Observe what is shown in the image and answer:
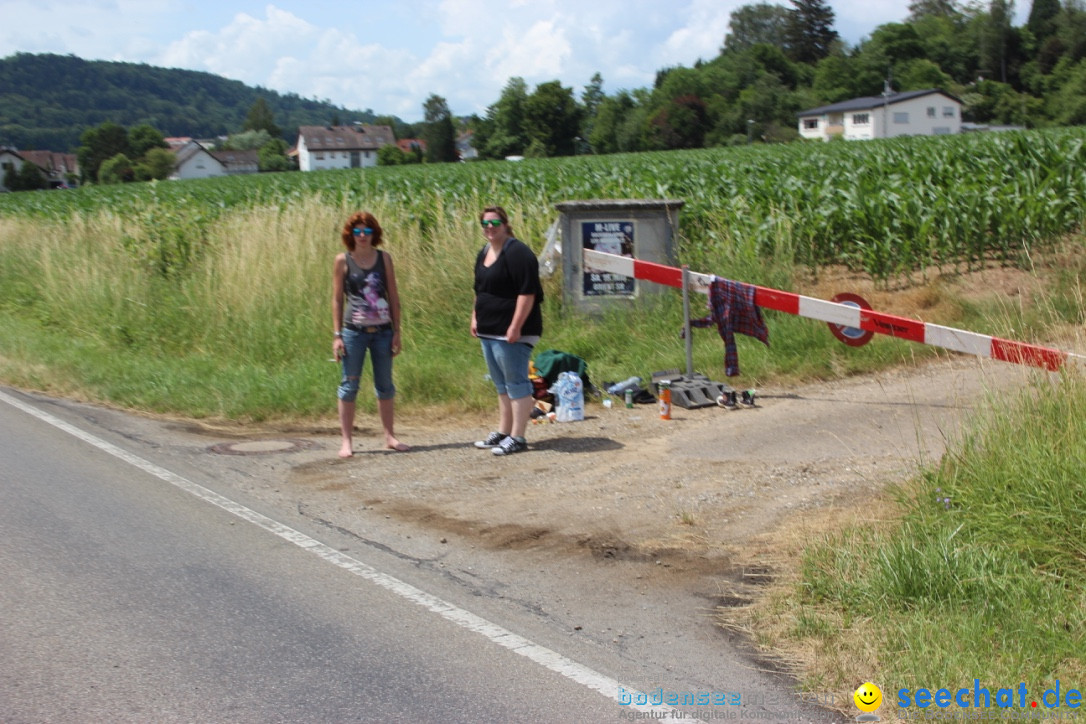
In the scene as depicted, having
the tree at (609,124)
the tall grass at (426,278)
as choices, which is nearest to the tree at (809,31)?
the tree at (609,124)

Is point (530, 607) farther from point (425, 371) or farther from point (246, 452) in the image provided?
point (425, 371)

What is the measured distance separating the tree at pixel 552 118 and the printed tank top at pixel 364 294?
375 ft

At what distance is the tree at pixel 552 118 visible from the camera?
404ft

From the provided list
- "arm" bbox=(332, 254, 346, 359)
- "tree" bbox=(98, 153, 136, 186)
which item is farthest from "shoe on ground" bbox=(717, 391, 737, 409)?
"tree" bbox=(98, 153, 136, 186)

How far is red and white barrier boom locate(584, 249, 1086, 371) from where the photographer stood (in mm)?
6898

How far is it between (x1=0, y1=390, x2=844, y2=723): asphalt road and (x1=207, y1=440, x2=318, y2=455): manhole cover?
1.70 metres

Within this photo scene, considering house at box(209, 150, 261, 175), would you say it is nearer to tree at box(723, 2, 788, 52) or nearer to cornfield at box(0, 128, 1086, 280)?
tree at box(723, 2, 788, 52)

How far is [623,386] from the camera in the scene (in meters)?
9.98

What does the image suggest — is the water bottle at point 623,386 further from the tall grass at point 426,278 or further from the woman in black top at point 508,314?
the woman in black top at point 508,314

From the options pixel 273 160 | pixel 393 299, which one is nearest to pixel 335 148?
pixel 273 160

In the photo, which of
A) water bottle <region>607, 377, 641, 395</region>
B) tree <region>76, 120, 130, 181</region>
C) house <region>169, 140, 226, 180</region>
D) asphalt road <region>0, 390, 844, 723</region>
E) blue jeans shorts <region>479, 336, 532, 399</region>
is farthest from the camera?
house <region>169, 140, 226, 180</region>

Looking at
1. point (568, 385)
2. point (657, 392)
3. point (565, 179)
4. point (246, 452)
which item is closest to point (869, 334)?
point (657, 392)

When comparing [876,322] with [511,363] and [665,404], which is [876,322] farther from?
[511,363]

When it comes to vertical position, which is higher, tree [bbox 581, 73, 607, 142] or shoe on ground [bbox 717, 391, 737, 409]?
tree [bbox 581, 73, 607, 142]
